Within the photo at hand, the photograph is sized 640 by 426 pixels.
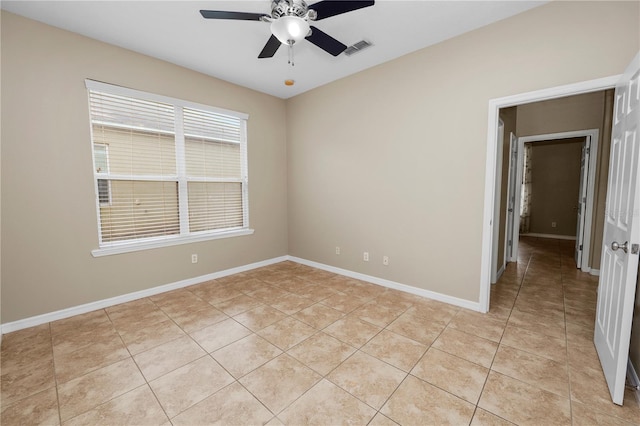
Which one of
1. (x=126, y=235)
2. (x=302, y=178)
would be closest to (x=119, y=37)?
(x=126, y=235)

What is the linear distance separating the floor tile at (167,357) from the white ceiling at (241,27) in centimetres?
291

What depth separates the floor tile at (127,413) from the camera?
1502 millimetres

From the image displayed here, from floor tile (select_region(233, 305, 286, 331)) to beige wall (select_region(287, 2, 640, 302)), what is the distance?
1486mm

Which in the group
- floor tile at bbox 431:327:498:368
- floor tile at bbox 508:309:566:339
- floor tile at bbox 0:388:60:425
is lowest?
floor tile at bbox 0:388:60:425

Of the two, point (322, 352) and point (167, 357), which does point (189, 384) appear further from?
point (322, 352)

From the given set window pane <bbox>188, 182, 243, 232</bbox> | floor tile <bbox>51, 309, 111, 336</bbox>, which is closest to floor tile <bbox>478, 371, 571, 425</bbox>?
floor tile <bbox>51, 309, 111, 336</bbox>

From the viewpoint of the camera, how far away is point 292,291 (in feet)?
11.2

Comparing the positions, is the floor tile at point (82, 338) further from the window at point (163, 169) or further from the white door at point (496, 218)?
the white door at point (496, 218)

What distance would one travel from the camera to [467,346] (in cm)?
220

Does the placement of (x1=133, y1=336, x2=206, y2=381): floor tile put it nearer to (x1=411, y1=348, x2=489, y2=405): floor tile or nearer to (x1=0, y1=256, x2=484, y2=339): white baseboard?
(x1=0, y1=256, x2=484, y2=339): white baseboard

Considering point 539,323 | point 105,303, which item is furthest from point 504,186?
→ point 105,303

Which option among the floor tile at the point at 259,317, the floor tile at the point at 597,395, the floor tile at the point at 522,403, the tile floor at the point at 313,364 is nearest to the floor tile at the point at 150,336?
the tile floor at the point at 313,364

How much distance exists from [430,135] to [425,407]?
2.59 m

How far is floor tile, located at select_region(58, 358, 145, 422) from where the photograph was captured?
162 cm
